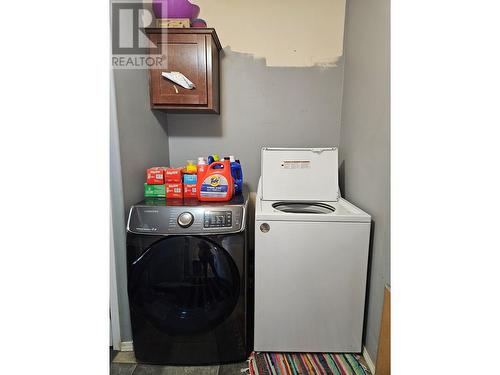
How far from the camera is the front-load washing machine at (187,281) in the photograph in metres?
1.33

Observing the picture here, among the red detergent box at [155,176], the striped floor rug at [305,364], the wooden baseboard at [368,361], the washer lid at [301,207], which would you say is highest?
the red detergent box at [155,176]

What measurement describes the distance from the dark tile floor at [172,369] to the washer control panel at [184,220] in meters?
0.79

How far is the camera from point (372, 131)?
1.48 meters

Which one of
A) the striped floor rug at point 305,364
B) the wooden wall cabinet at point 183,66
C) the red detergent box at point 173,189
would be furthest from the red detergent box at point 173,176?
the striped floor rug at point 305,364

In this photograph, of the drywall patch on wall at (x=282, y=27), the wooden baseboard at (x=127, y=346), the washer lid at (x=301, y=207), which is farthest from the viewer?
the drywall patch on wall at (x=282, y=27)

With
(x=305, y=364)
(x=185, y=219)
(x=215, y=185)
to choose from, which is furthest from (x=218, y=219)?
(x=305, y=364)

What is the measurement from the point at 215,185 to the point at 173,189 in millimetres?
269

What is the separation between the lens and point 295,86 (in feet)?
6.93

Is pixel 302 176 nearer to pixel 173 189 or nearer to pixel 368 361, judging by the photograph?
pixel 173 189

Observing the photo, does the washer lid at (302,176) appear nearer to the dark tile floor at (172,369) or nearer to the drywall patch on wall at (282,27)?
the drywall patch on wall at (282,27)

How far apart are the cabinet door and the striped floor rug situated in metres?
1.67

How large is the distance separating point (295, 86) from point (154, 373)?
221 centimetres
